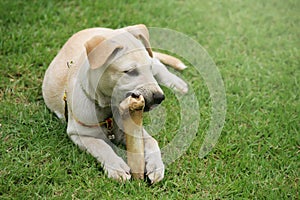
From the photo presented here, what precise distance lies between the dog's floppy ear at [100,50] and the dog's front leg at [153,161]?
2.76ft

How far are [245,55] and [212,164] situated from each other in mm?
2100

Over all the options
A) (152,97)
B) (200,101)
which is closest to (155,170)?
(152,97)

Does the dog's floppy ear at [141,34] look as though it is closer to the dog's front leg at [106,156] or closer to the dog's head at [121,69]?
the dog's head at [121,69]

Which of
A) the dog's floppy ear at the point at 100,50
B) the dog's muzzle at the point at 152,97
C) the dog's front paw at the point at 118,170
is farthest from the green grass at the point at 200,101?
the dog's floppy ear at the point at 100,50

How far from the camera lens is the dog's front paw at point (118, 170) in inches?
151

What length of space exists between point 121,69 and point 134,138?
57cm

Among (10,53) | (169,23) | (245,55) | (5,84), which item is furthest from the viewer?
(169,23)

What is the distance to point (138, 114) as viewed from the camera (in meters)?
3.80

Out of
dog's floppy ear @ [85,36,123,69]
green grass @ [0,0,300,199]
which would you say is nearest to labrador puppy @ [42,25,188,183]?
dog's floppy ear @ [85,36,123,69]

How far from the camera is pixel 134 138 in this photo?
3.90 meters

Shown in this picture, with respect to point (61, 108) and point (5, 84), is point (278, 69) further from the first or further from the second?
point (5, 84)

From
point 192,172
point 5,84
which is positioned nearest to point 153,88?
point 192,172

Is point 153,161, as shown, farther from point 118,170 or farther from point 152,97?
point 152,97

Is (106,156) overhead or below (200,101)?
overhead
